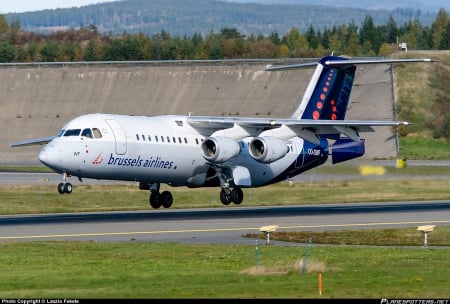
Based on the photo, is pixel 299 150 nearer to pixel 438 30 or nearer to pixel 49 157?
pixel 49 157

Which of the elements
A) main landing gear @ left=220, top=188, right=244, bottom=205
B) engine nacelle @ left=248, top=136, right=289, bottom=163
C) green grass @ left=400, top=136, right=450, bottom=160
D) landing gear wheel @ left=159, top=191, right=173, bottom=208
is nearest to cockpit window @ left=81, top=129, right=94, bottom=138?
landing gear wheel @ left=159, top=191, right=173, bottom=208

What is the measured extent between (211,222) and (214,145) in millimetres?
→ 6037

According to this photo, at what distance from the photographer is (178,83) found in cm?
11319

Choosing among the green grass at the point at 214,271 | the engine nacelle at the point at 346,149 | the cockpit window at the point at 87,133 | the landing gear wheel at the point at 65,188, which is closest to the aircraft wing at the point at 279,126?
the engine nacelle at the point at 346,149

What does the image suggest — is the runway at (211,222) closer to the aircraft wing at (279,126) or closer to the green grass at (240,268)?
the green grass at (240,268)

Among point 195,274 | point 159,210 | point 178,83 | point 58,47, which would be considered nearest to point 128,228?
point 159,210

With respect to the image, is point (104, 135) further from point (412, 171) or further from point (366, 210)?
point (412, 171)

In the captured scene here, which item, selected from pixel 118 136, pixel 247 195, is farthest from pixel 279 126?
pixel 247 195

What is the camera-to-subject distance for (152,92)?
370 ft

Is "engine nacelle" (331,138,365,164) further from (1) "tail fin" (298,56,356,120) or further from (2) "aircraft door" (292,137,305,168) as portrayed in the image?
(1) "tail fin" (298,56,356,120)

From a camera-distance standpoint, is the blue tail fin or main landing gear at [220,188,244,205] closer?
main landing gear at [220,188,244,205]

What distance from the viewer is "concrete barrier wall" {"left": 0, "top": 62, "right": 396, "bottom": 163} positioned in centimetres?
10719

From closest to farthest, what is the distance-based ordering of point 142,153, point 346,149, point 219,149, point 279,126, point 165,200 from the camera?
point 142,153
point 219,149
point 165,200
point 279,126
point 346,149

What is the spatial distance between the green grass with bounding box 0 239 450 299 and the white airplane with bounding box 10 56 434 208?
1040cm
